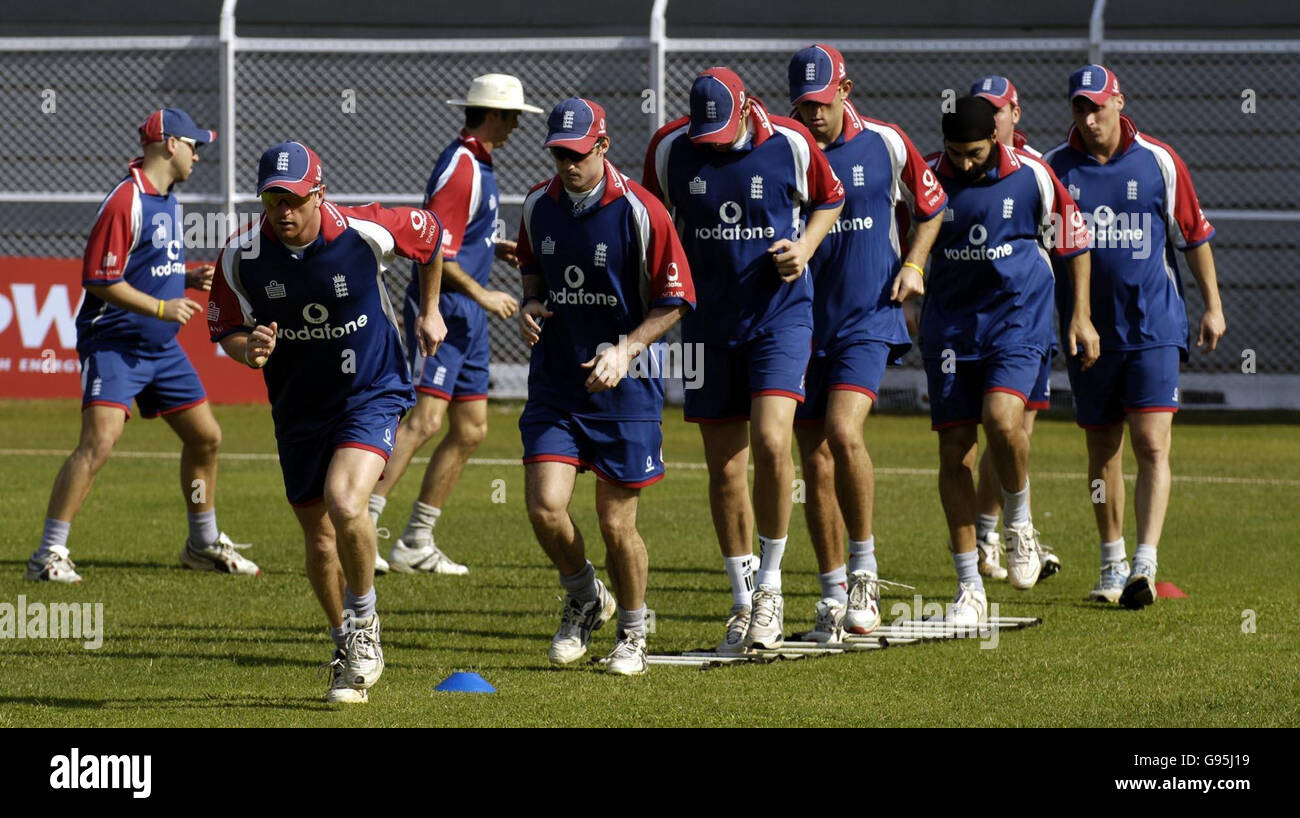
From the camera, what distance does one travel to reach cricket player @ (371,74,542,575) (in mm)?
11055

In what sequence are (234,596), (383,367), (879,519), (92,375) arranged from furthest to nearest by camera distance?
(879,519), (92,375), (234,596), (383,367)

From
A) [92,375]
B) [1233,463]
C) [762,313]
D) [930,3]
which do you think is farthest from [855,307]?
[930,3]

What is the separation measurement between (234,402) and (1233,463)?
10065 mm

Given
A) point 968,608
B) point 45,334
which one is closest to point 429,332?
point 968,608

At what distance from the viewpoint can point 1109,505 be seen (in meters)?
9.92

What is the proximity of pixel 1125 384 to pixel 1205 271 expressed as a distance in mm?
701

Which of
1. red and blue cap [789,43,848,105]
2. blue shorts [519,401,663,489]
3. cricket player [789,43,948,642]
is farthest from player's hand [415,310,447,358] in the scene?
red and blue cap [789,43,848,105]

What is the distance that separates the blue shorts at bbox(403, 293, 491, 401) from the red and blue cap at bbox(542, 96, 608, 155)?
12.7 ft

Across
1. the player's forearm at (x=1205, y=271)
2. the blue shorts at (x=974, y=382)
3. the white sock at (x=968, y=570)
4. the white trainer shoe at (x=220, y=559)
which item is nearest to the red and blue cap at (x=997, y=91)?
the player's forearm at (x=1205, y=271)

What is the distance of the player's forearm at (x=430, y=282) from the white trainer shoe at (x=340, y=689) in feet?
4.67

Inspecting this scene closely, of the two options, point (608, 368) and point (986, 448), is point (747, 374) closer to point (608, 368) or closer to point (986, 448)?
point (608, 368)

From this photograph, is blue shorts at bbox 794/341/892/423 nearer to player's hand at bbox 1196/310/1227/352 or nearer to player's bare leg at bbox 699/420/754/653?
player's bare leg at bbox 699/420/754/653
